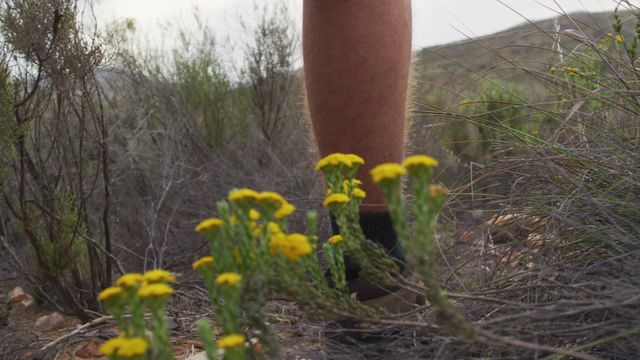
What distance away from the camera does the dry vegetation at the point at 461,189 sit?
1.25 meters

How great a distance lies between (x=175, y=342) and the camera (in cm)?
192

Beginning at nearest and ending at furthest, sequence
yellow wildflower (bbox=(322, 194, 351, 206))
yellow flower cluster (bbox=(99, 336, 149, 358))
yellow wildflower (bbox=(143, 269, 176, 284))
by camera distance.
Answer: yellow flower cluster (bbox=(99, 336, 149, 358)) < yellow wildflower (bbox=(143, 269, 176, 284)) < yellow wildflower (bbox=(322, 194, 351, 206))

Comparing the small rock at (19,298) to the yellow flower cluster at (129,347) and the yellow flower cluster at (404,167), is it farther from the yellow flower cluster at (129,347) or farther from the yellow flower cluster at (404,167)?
the yellow flower cluster at (404,167)

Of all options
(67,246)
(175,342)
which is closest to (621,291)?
(175,342)

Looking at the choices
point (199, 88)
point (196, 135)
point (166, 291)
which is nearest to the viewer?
point (166, 291)

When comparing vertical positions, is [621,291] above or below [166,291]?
below

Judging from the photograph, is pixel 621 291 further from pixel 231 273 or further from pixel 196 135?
pixel 196 135

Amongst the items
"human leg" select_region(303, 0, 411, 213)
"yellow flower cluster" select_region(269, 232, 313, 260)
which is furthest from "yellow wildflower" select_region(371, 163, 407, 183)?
"human leg" select_region(303, 0, 411, 213)

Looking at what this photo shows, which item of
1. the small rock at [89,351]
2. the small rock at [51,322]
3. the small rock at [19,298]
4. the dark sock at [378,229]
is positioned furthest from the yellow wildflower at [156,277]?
the small rock at [19,298]

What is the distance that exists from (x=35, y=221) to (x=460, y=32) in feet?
5.06

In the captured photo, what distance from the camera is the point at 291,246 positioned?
3.12ft

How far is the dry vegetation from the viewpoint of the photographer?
1.25m

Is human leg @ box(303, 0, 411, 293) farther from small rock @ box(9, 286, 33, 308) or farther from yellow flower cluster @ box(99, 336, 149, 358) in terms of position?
small rock @ box(9, 286, 33, 308)

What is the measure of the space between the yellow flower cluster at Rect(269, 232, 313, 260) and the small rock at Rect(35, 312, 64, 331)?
6.21 ft
